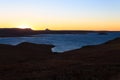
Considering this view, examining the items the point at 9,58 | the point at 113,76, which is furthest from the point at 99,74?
the point at 9,58

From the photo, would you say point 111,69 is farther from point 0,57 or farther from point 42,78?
point 0,57

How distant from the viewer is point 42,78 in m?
19.6

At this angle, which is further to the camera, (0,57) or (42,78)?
(0,57)

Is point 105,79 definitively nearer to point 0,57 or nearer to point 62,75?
point 62,75

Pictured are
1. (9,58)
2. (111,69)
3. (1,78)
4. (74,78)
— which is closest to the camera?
(74,78)

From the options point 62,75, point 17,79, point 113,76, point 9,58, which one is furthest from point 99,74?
point 9,58

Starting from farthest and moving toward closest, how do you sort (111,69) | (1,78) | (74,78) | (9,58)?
(9,58) → (111,69) → (1,78) → (74,78)

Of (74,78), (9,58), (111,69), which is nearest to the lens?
(74,78)

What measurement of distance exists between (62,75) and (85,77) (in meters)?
1.64

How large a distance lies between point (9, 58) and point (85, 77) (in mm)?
19932

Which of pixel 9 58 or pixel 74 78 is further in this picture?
pixel 9 58

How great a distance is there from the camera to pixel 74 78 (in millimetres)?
19031

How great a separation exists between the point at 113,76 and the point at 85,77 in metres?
1.98

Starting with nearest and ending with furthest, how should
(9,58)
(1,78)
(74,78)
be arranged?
1. (74,78)
2. (1,78)
3. (9,58)
